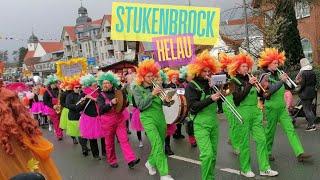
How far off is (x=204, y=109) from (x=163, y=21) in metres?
9.27

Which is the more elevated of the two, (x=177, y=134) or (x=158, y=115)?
(x=158, y=115)

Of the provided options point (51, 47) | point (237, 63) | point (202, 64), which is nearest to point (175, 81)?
point (237, 63)

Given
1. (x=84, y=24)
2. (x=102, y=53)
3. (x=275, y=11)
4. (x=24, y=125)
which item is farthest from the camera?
(x=84, y=24)

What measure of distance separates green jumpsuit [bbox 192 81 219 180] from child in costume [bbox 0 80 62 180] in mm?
2837

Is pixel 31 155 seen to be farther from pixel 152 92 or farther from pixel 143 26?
pixel 143 26

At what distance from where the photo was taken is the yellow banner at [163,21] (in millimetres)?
15461

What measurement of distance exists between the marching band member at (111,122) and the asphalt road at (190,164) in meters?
0.24

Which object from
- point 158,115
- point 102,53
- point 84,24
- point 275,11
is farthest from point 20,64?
point 158,115

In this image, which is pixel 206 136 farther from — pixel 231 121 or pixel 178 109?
pixel 178 109

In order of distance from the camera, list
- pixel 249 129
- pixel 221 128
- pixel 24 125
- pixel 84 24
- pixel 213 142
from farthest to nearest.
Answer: pixel 84 24
pixel 221 128
pixel 249 129
pixel 213 142
pixel 24 125

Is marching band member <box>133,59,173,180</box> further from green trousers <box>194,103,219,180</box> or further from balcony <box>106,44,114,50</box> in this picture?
balcony <box>106,44,114,50</box>

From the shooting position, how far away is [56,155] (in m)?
11.8

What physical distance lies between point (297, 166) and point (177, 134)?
4596 millimetres

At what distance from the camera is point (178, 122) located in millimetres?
9805
